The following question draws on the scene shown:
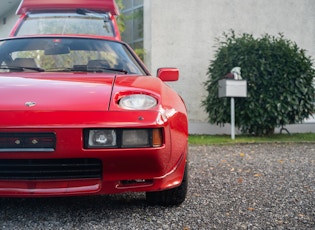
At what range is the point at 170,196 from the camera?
9.50ft

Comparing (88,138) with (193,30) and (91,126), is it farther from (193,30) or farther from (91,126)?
(193,30)

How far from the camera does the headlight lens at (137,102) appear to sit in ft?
8.40

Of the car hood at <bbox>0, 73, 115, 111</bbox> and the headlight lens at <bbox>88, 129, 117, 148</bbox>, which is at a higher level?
the car hood at <bbox>0, 73, 115, 111</bbox>

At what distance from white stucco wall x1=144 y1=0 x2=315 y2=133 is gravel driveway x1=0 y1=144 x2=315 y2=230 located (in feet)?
20.9

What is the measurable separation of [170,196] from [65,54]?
5.29 feet

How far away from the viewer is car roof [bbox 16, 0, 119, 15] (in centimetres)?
651

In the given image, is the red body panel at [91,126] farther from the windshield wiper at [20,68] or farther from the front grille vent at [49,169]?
the windshield wiper at [20,68]

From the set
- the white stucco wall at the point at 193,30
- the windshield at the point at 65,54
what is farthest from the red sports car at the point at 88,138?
the white stucco wall at the point at 193,30

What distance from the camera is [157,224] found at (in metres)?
2.56

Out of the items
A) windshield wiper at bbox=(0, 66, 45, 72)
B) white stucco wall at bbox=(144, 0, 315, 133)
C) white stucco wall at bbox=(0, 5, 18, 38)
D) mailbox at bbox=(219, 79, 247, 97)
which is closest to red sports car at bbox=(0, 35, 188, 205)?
windshield wiper at bbox=(0, 66, 45, 72)

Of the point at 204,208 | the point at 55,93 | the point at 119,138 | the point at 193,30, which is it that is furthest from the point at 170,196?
the point at 193,30

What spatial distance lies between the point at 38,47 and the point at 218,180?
2.03 m

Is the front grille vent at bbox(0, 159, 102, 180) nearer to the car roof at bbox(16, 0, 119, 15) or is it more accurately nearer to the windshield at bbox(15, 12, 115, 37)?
the windshield at bbox(15, 12, 115, 37)

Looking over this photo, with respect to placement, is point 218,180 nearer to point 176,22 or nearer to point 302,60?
point 302,60
